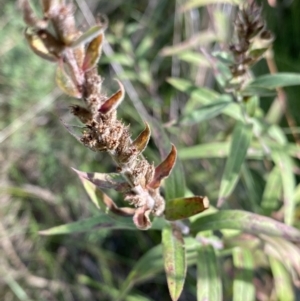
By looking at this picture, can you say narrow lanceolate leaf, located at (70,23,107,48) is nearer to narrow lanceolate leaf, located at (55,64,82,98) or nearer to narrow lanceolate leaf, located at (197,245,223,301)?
narrow lanceolate leaf, located at (55,64,82,98)

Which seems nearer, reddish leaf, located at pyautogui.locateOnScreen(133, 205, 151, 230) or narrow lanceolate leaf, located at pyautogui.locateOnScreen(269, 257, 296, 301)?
reddish leaf, located at pyautogui.locateOnScreen(133, 205, 151, 230)

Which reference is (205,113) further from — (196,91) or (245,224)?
(245,224)

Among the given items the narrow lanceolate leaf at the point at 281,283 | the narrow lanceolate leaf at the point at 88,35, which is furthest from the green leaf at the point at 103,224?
the narrow lanceolate leaf at the point at 281,283

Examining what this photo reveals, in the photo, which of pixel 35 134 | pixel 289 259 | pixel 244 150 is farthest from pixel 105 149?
pixel 35 134

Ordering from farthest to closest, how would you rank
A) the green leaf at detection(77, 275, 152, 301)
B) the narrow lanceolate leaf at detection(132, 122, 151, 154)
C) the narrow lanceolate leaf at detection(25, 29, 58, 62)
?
the green leaf at detection(77, 275, 152, 301) → the narrow lanceolate leaf at detection(25, 29, 58, 62) → the narrow lanceolate leaf at detection(132, 122, 151, 154)

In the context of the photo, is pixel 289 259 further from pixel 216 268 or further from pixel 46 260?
pixel 46 260

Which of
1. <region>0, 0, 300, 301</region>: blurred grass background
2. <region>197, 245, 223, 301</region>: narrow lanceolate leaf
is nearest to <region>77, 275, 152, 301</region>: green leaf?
<region>0, 0, 300, 301</region>: blurred grass background

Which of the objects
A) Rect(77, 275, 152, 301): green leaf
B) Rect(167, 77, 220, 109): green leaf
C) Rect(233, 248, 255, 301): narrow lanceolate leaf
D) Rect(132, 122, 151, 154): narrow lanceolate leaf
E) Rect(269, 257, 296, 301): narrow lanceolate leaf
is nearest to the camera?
Rect(132, 122, 151, 154): narrow lanceolate leaf
